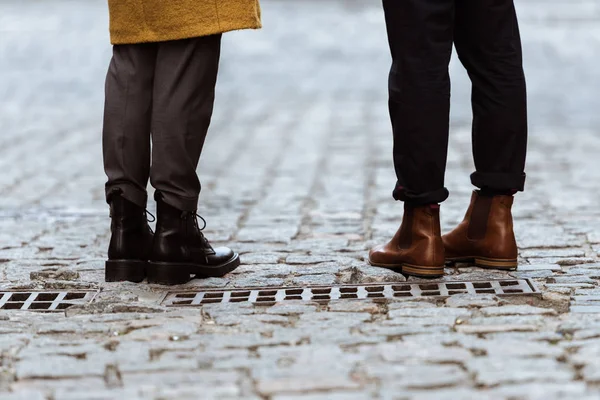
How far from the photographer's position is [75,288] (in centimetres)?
394

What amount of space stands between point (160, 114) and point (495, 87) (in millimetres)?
1131

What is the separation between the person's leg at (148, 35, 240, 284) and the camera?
12.4 feet

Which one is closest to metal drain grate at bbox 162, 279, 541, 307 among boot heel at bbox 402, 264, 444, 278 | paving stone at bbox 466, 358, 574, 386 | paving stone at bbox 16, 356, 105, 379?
boot heel at bbox 402, 264, 444, 278

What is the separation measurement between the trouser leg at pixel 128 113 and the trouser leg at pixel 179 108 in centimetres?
6

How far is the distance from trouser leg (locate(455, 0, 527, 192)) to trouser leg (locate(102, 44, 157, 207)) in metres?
1.07

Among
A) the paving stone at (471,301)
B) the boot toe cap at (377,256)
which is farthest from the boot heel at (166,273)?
the paving stone at (471,301)

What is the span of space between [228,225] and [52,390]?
2516 mm

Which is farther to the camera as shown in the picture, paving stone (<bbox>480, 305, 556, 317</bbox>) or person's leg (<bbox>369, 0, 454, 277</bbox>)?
person's leg (<bbox>369, 0, 454, 277</bbox>)

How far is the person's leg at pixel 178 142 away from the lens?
12.4 ft

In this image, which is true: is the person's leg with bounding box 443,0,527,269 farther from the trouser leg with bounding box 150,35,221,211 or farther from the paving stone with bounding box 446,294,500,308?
the trouser leg with bounding box 150,35,221,211

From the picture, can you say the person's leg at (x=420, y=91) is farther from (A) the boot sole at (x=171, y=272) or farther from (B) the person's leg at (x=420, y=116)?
(A) the boot sole at (x=171, y=272)

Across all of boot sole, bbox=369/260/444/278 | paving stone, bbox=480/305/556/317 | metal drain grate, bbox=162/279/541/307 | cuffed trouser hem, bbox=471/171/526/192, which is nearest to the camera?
paving stone, bbox=480/305/556/317

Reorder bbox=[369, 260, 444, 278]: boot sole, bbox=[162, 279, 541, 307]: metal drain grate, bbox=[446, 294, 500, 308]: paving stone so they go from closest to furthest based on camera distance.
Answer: bbox=[446, 294, 500, 308]: paving stone < bbox=[162, 279, 541, 307]: metal drain grate < bbox=[369, 260, 444, 278]: boot sole

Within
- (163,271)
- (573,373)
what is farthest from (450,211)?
(573,373)
